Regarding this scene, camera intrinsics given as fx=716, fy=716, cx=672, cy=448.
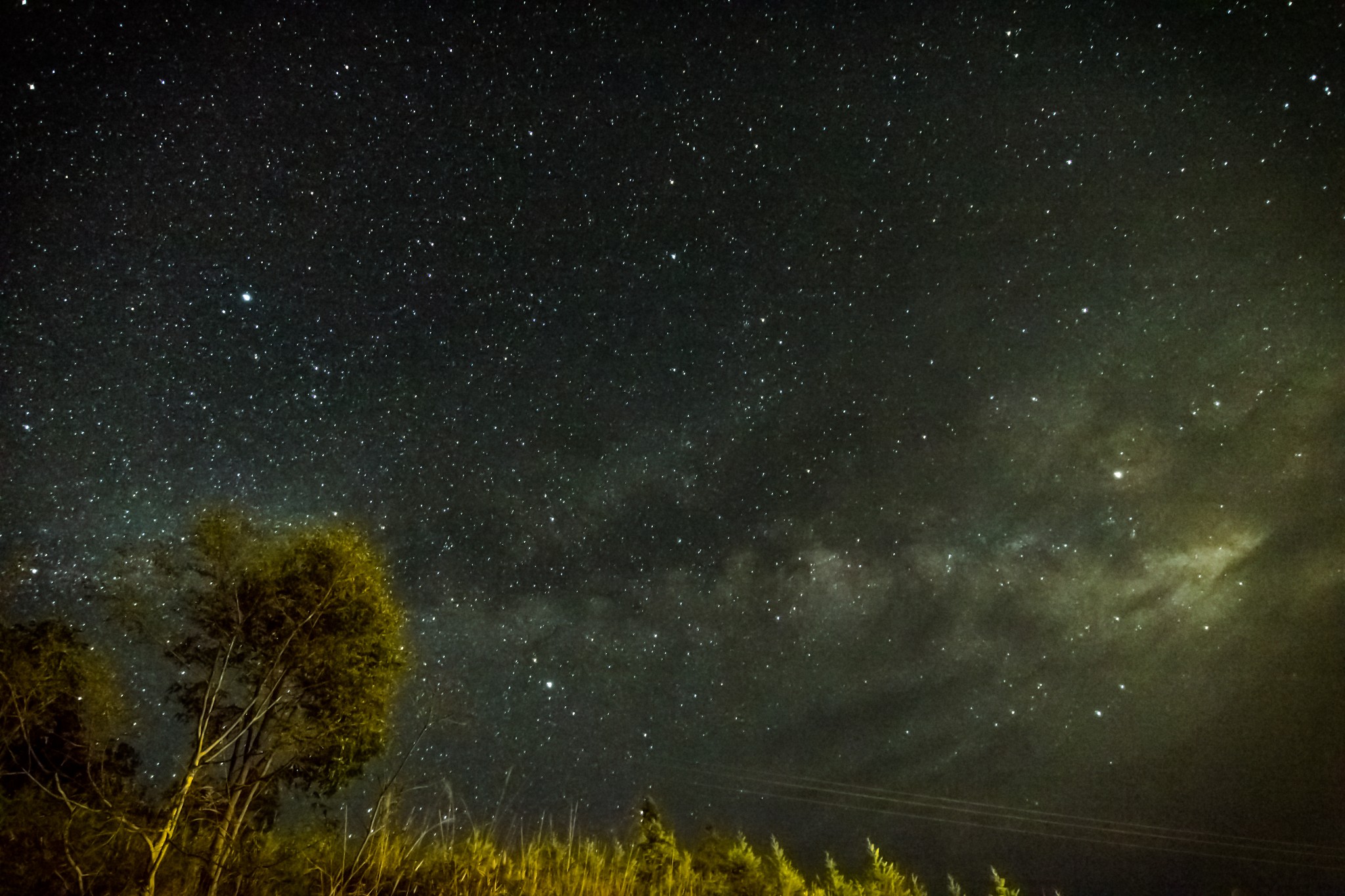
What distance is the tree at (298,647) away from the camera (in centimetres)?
1259

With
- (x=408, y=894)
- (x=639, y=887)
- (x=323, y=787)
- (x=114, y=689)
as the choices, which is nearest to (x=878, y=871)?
(x=639, y=887)

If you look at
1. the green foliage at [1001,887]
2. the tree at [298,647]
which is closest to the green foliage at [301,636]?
the tree at [298,647]

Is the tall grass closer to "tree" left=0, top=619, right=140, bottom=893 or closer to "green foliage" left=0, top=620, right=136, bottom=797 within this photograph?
"tree" left=0, top=619, right=140, bottom=893

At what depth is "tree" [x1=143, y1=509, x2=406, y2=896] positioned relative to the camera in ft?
41.3

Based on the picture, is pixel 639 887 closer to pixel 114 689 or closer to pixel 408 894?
pixel 408 894

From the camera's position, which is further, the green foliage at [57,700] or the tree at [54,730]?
the green foliage at [57,700]

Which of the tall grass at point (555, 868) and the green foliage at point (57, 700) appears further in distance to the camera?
the green foliage at point (57, 700)

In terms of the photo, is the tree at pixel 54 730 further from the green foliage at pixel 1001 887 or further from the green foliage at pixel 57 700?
the green foliage at pixel 1001 887

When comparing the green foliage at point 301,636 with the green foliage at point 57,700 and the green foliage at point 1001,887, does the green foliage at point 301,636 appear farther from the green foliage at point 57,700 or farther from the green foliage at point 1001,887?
the green foliage at point 1001,887

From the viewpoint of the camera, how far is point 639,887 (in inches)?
616

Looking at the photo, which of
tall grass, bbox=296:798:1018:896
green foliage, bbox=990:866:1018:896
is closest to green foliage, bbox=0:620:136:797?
tall grass, bbox=296:798:1018:896

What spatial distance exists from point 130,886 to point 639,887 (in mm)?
10261

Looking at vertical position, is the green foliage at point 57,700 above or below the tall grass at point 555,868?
above

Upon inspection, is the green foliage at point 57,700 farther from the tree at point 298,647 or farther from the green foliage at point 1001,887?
the green foliage at point 1001,887
